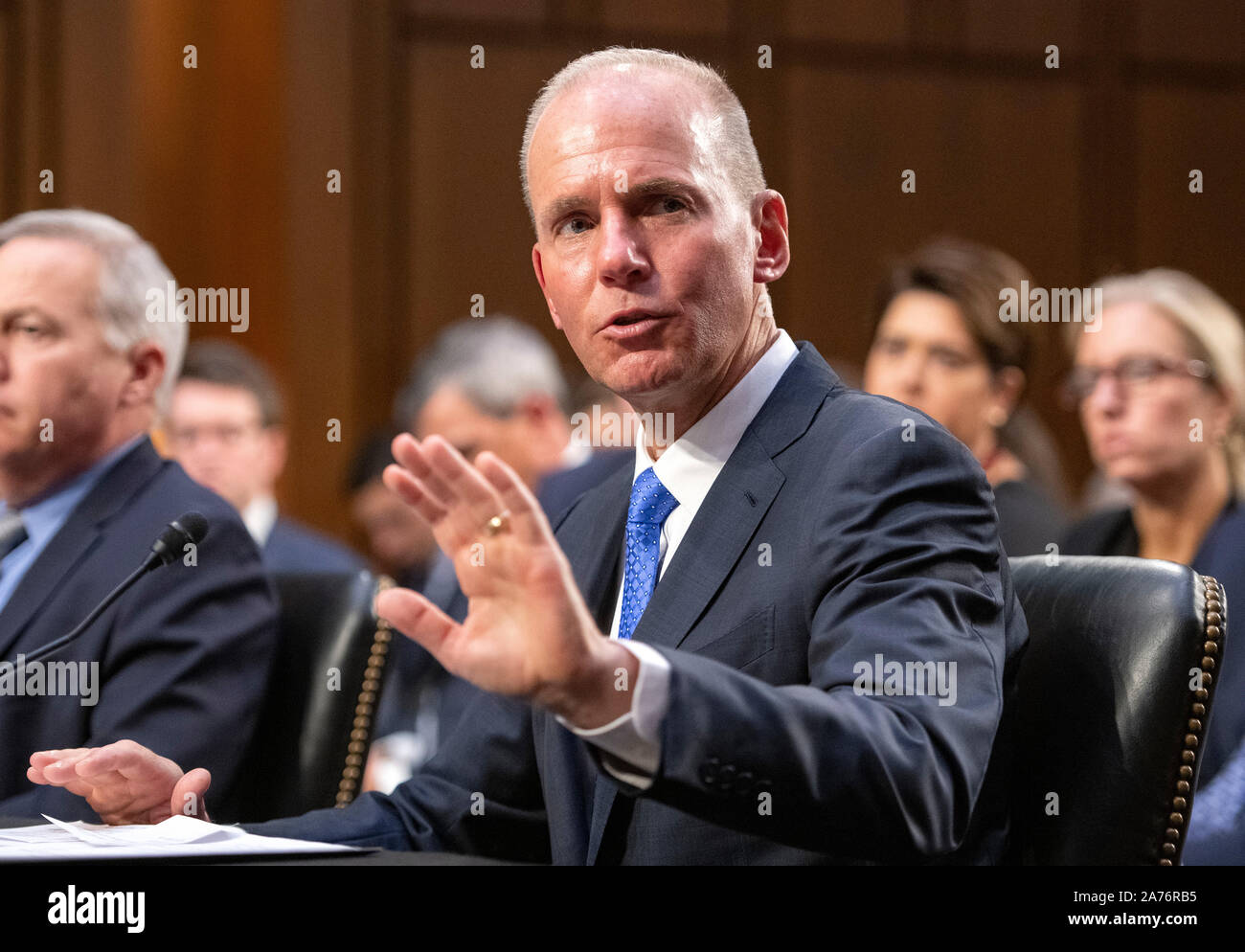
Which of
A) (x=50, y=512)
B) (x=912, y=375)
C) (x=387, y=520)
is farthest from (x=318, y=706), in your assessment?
(x=387, y=520)

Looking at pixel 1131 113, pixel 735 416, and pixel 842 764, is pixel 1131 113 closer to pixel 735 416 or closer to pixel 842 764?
pixel 735 416

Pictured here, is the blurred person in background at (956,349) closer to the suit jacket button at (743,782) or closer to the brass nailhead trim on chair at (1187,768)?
the brass nailhead trim on chair at (1187,768)

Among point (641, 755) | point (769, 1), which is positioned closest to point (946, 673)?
point (641, 755)

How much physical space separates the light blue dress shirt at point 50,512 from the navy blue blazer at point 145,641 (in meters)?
0.08

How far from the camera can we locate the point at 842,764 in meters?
1.21

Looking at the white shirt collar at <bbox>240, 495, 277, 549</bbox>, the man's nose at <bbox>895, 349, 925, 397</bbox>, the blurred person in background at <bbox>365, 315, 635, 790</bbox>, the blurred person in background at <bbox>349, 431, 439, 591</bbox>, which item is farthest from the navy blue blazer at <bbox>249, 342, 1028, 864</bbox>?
the blurred person in background at <bbox>349, 431, 439, 591</bbox>

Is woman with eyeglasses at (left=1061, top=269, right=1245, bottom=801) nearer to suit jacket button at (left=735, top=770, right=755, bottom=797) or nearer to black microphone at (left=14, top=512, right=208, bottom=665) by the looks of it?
black microphone at (left=14, top=512, right=208, bottom=665)

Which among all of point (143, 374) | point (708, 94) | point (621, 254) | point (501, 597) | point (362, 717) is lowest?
point (362, 717)

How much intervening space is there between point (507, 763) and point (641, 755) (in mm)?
729

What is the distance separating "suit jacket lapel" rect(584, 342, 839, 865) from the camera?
1.58 m

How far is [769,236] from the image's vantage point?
1.89 m

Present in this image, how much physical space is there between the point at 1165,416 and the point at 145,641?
7.11 feet

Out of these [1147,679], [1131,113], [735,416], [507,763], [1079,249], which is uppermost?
[1131,113]

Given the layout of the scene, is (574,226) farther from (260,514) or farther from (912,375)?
(260,514)
